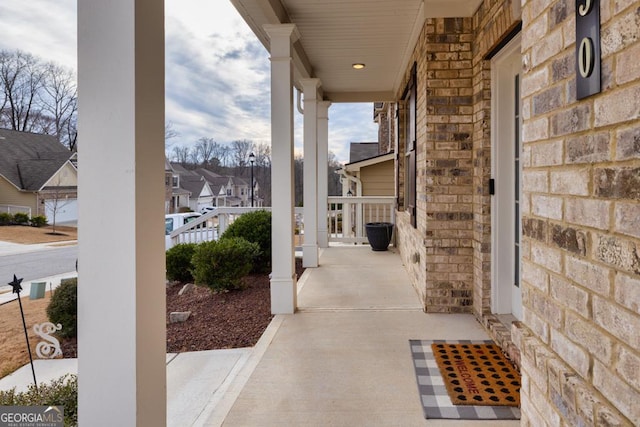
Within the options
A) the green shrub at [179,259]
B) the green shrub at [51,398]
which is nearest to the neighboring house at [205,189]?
the green shrub at [179,259]

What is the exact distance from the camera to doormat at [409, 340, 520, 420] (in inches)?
83.0

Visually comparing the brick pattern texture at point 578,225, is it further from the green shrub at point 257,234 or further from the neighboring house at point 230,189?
the neighboring house at point 230,189

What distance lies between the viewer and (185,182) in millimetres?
11172

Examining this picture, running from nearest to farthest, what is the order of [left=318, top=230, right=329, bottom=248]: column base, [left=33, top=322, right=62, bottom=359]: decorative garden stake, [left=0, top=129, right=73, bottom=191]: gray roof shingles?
[left=0, top=129, right=73, bottom=191]: gray roof shingles < [left=33, top=322, right=62, bottom=359]: decorative garden stake < [left=318, top=230, right=329, bottom=248]: column base

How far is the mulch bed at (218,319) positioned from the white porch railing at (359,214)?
2.85m

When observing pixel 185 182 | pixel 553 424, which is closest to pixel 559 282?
pixel 553 424

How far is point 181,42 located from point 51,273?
24.0ft

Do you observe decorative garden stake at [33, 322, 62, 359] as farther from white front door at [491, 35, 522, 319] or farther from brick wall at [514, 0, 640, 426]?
white front door at [491, 35, 522, 319]

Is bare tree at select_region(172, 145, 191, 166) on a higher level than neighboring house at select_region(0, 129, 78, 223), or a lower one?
higher

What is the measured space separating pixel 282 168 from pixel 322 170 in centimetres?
376

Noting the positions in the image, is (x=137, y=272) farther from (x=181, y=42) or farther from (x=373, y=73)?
(x=181, y=42)

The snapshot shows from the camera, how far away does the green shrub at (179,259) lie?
569 cm

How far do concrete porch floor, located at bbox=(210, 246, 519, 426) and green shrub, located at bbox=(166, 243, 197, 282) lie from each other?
74.1 inches

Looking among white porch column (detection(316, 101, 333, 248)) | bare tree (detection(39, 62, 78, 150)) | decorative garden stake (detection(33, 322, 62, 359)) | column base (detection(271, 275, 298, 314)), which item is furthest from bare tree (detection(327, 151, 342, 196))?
bare tree (detection(39, 62, 78, 150))
